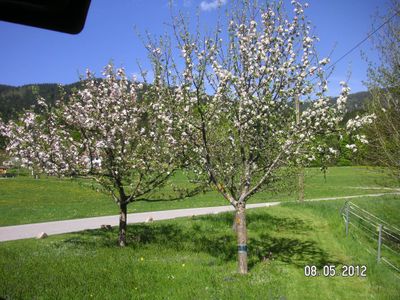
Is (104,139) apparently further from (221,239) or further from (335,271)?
(335,271)

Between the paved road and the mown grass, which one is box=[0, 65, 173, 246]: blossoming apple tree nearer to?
the mown grass

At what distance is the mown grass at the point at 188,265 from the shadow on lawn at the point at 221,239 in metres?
0.03

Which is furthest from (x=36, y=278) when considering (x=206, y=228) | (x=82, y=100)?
(x=206, y=228)

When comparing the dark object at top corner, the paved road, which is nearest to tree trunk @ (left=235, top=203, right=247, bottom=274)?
the dark object at top corner

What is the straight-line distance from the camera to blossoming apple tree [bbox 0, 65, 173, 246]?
11656 millimetres

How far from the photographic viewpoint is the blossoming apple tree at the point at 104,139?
11656mm

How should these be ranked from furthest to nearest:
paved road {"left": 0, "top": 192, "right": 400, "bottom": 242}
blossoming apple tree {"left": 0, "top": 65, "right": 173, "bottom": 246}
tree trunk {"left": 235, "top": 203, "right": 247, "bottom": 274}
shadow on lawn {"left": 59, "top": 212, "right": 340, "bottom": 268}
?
paved road {"left": 0, "top": 192, "right": 400, "bottom": 242} → blossoming apple tree {"left": 0, "top": 65, "right": 173, "bottom": 246} → shadow on lawn {"left": 59, "top": 212, "right": 340, "bottom": 268} → tree trunk {"left": 235, "top": 203, "right": 247, "bottom": 274}

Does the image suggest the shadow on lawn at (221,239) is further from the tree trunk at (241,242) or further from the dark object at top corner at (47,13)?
the dark object at top corner at (47,13)

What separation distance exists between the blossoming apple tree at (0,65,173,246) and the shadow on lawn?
5.58 feet

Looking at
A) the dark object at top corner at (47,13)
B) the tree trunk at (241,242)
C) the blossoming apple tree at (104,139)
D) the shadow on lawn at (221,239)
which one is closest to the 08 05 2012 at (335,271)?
the shadow on lawn at (221,239)

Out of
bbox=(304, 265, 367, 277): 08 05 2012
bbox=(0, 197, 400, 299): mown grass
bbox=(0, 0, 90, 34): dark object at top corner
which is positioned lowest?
bbox=(304, 265, 367, 277): 08 05 2012

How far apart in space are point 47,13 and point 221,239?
1219 cm

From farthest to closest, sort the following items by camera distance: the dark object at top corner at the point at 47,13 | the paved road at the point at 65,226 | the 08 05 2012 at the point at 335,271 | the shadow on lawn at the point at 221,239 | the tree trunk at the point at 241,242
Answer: the paved road at the point at 65,226 → the shadow on lawn at the point at 221,239 → the 08 05 2012 at the point at 335,271 → the tree trunk at the point at 241,242 → the dark object at top corner at the point at 47,13

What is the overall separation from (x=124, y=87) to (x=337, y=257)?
8.71 meters
